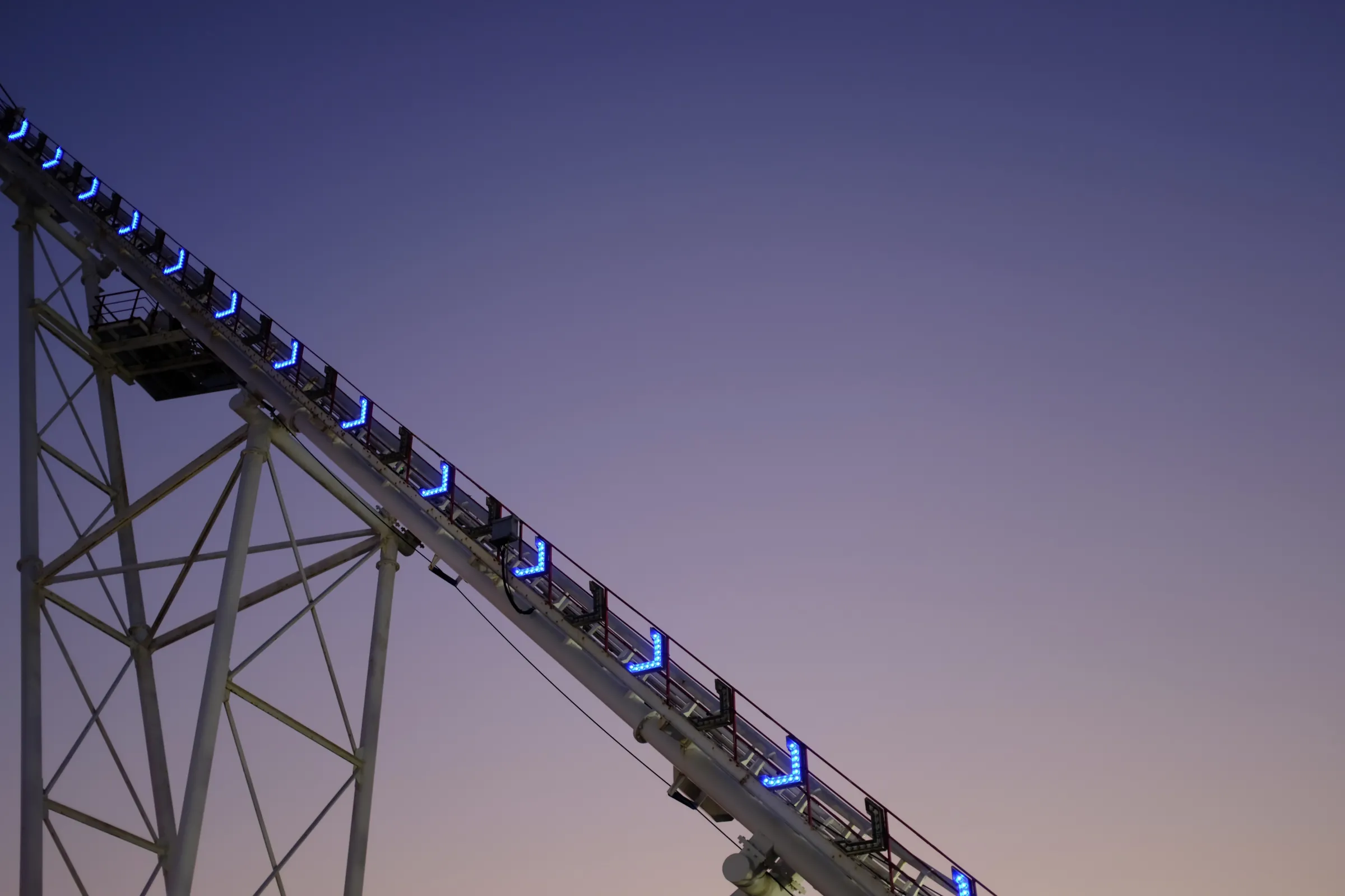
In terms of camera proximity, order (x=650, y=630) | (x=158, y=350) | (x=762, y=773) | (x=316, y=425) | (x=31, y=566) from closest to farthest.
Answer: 1. (x=762, y=773)
2. (x=650, y=630)
3. (x=316, y=425)
4. (x=31, y=566)
5. (x=158, y=350)

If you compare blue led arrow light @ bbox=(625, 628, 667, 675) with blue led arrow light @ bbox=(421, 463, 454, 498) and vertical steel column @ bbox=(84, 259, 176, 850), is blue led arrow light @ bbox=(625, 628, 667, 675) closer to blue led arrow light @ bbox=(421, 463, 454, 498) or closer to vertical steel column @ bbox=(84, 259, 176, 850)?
blue led arrow light @ bbox=(421, 463, 454, 498)

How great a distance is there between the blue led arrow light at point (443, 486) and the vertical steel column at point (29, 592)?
10.1 metres

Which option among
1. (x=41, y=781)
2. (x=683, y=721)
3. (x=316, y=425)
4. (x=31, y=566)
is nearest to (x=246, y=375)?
(x=316, y=425)

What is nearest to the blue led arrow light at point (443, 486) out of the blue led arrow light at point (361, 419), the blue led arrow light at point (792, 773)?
the blue led arrow light at point (361, 419)

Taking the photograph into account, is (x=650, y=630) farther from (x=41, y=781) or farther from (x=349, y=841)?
(x=41, y=781)

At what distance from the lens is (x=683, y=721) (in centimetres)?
2114

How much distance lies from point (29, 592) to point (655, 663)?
15.7 metres

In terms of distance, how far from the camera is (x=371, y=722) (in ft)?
93.2

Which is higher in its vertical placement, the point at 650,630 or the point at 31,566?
the point at 31,566

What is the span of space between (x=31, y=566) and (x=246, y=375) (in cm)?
683

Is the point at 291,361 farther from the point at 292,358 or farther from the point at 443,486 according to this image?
the point at 443,486

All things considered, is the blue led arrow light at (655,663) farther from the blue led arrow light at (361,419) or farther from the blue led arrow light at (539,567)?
the blue led arrow light at (361,419)

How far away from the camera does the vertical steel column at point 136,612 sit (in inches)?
1081

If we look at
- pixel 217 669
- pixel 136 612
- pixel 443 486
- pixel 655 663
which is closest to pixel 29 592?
pixel 136 612
